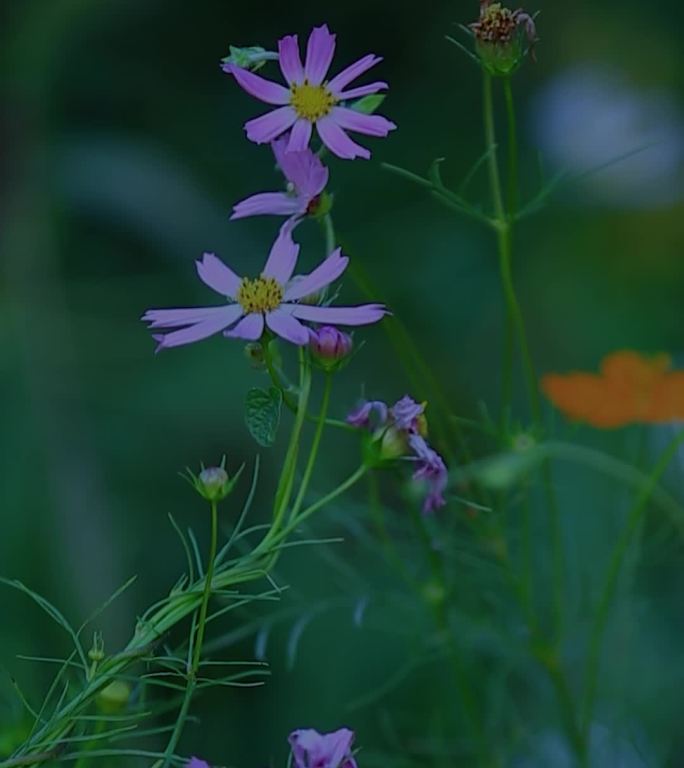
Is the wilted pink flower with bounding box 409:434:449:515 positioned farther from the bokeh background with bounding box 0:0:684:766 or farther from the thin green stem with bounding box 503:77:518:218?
the bokeh background with bounding box 0:0:684:766

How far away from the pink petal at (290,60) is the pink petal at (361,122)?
0.04ft

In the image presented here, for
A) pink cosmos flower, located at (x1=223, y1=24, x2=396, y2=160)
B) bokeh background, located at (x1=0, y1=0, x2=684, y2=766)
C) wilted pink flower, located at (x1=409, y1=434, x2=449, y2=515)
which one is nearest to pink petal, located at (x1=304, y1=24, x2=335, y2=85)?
pink cosmos flower, located at (x1=223, y1=24, x2=396, y2=160)

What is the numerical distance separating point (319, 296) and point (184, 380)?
33.6 inches

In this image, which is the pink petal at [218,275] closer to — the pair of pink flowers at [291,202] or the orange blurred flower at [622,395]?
the pair of pink flowers at [291,202]

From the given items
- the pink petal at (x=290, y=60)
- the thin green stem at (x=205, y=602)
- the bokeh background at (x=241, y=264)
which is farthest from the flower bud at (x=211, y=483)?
the bokeh background at (x=241, y=264)

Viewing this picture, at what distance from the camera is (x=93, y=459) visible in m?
1.15

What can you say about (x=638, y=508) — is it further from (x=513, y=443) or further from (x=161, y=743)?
(x=161, y=743)

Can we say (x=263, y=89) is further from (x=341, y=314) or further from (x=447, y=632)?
(x=447, y=632)

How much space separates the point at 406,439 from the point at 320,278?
0.17ft

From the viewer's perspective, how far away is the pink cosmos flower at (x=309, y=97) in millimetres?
386

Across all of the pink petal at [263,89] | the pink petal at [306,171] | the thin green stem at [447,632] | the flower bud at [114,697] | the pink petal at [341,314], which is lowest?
the thin green stem at [447,632]

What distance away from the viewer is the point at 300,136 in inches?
15.2

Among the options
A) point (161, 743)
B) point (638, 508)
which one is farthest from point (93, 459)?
point (638, 508)

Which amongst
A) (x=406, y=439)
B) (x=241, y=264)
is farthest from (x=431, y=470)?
(x=241, y=264)
